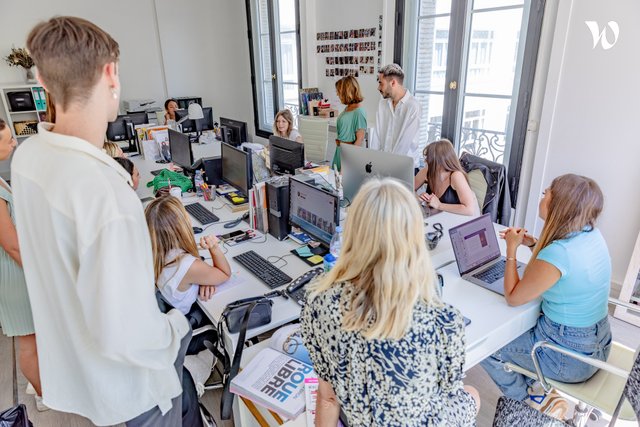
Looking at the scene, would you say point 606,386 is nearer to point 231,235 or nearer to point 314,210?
point 314,210

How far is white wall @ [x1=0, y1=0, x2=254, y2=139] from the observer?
19.2 ft

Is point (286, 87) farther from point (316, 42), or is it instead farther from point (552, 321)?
point (552, 321)

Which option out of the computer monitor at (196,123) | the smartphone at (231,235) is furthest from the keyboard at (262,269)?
the computer monitor at (196,123)

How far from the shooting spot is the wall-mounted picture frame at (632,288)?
271 centimetres

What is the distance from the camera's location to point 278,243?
2.38m

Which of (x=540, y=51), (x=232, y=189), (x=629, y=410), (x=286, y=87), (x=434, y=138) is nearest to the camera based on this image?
(x=629, y=410)

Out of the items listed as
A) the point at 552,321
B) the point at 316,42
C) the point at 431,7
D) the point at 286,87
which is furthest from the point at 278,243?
the point at 286,87

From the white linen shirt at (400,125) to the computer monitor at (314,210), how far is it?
5.31ft

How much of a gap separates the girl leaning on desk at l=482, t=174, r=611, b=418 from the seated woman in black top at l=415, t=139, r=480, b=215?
0.89m

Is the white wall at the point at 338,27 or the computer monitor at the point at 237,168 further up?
the white wall at the point at 338,27

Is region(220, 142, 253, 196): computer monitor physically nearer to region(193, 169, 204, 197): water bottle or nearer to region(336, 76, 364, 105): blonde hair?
region(193, 169, 204, 197): water bottle

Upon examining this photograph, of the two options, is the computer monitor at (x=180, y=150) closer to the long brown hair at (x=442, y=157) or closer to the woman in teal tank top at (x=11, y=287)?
the woman in teal tank top at (x=11, y=287)

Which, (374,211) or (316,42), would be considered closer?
(374,211)

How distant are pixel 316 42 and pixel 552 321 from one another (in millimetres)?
4845
